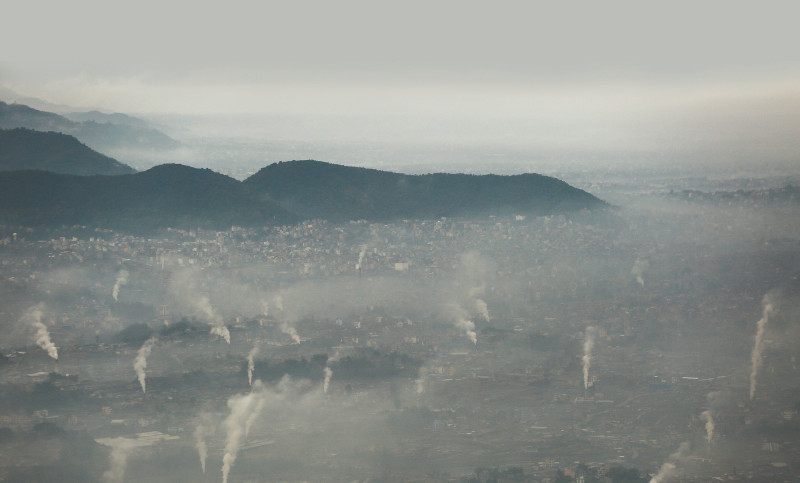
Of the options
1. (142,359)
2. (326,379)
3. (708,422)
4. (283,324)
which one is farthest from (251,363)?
(708,422)

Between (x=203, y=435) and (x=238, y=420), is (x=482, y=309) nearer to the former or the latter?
(x=238, y=420)

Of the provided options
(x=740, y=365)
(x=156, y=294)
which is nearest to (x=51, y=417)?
(x=156, y=294)

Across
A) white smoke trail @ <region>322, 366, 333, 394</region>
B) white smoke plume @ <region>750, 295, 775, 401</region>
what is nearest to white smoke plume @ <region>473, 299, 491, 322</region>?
white smoke plume @ <region>750, 295, 775, 401</region>

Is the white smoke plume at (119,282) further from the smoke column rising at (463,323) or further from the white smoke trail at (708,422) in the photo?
the white smoke trail at (708,422)

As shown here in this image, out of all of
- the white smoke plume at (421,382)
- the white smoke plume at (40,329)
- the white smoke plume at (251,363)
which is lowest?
the white smoke plume at (421,382)

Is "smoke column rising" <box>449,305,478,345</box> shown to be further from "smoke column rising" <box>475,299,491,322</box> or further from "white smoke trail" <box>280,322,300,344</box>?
"white smoke trail" <box>280,322,300,344</box>

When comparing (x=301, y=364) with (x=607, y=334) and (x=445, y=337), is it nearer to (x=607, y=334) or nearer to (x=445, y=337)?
(x=445, y=337)

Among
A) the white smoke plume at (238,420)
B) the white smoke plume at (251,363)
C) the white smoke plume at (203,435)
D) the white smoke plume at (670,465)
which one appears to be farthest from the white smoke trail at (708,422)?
the white smoke plume at (251,363)
